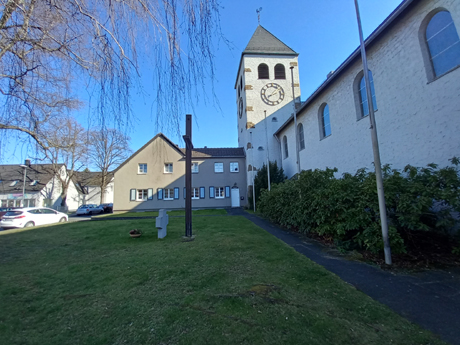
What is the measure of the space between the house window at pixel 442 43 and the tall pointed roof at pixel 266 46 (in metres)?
20.6

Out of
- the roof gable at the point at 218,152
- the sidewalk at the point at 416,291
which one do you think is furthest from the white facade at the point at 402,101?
the roof gable at the point at 218,152

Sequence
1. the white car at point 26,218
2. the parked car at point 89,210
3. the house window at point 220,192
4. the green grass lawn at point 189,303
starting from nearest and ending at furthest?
the green grass lawn at point 189,303
the white car at point 26,218
the house window at point 220,192
the parked car at point 89,210

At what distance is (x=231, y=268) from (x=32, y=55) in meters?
5.21

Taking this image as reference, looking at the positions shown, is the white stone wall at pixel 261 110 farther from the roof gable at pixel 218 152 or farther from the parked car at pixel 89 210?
the parked car at pixel 89 210

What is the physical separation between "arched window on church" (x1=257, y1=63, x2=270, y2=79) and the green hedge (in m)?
20.4

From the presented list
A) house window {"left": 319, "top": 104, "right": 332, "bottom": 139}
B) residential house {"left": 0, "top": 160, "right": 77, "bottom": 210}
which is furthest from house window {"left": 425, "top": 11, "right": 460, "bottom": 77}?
residential house {"left": 0, "top": 160, "right": 77, "bottom": 210}

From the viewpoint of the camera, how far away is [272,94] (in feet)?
84.4

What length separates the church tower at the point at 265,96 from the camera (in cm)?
2517

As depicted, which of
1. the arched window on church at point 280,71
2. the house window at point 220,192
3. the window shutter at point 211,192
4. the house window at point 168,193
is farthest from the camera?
the house window at point 220,192

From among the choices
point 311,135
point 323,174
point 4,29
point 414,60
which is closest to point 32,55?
point 4,29

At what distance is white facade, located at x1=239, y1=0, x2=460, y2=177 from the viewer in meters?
6.80

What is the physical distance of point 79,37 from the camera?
3.21 metres

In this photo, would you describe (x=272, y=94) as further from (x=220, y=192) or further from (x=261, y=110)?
(x=220, y=192)

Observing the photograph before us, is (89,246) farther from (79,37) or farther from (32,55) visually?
(79,37)
